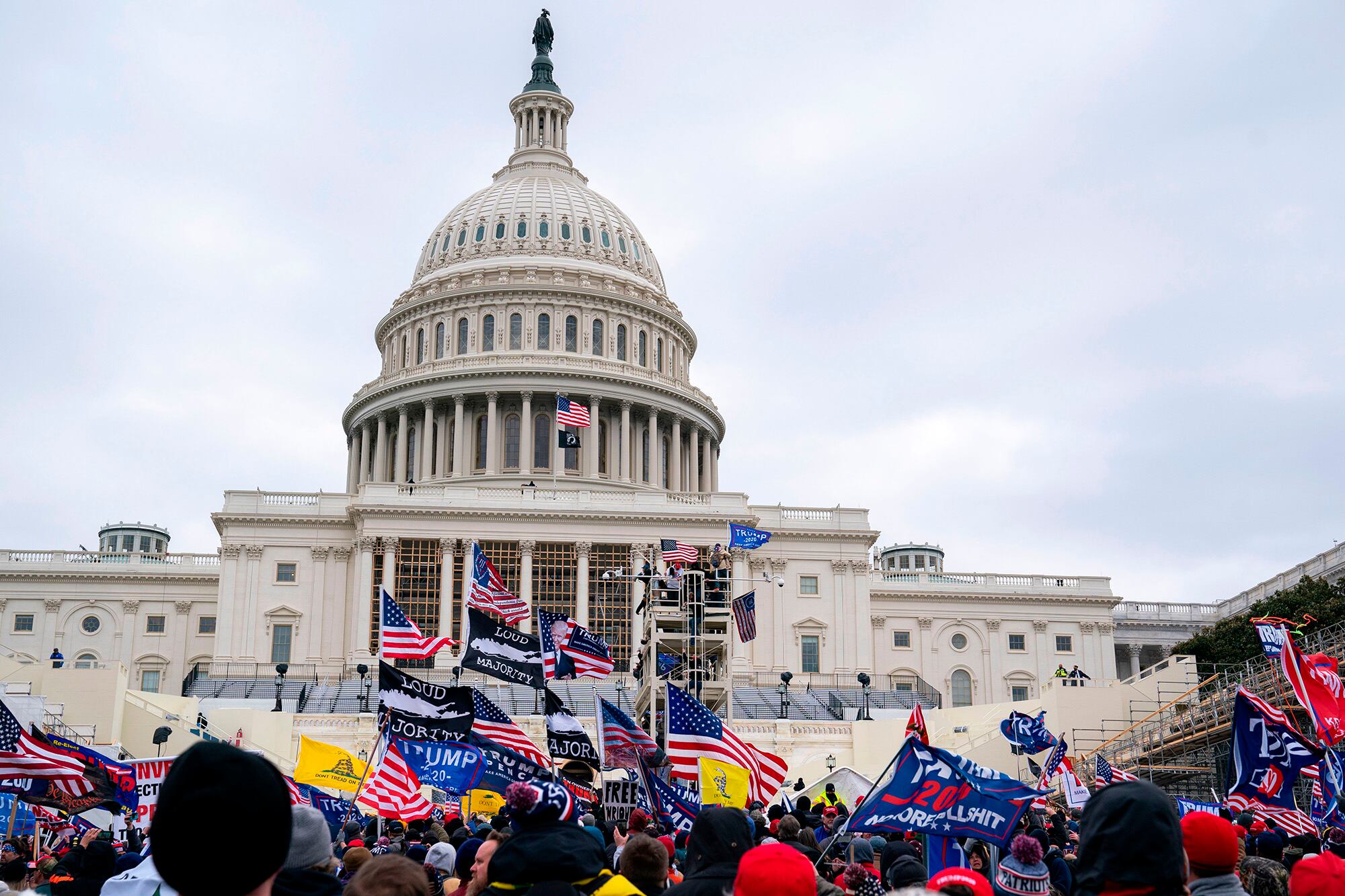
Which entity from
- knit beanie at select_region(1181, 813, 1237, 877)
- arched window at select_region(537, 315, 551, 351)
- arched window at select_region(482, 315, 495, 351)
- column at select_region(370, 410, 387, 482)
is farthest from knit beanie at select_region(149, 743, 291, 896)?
arched window at select_region(482, 315, 495, 351)

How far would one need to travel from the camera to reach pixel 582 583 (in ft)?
258

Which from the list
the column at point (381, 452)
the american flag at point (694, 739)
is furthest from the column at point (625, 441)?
the american flag at point (694, 739)

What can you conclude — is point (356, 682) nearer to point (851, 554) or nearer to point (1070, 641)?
point (851, 554)

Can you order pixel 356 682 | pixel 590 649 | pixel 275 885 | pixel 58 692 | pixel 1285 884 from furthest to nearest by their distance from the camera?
pixel 356 682, pixel 58 692, pixel 590 649, pixel 1285 884, pixel 275 885

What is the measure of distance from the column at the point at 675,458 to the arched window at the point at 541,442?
29.5ft

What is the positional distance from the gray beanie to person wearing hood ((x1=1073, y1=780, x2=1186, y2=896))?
401cm

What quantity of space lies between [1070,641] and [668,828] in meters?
79.3

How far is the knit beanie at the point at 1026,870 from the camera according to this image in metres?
10.3

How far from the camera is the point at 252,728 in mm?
55938

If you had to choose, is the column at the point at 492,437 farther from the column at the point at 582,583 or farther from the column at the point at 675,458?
the column at the point at 582,583

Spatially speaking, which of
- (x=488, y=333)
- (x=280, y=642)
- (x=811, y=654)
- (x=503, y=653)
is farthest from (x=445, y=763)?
(x=488, y=333)

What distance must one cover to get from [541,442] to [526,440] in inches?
80.7

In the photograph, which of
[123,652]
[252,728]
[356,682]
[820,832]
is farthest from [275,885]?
[123,652]

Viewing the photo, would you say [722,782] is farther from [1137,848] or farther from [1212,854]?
[1137,848]
